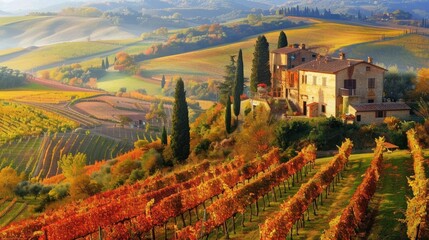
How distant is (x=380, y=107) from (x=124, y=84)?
135 m

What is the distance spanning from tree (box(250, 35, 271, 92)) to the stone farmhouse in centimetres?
663

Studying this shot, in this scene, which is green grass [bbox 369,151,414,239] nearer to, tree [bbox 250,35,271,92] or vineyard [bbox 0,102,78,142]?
tree [bbox 250,35,271,92]

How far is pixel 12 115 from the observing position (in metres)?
102

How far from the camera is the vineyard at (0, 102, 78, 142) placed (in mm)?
90975

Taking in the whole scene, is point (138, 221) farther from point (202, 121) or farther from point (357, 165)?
point (202, 121)

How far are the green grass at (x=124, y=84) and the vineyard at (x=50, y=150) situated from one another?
79.6m

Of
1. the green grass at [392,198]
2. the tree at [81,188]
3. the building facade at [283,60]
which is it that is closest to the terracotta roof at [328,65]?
the building facade at [283,60]

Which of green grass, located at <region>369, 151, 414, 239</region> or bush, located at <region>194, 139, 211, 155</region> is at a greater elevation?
green grass, located at <region>369, 151, 414, 239</region>

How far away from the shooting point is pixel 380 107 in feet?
173

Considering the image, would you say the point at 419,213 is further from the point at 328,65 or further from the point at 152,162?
the point at 152,162

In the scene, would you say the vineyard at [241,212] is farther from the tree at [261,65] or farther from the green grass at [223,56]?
the green grass at [223,56]

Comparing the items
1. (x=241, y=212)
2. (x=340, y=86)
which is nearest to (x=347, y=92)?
(x=340, y=86)

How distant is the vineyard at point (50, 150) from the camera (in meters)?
78.3

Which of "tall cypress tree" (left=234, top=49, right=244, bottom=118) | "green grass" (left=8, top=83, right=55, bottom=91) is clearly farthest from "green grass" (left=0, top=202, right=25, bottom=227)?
"green grass" (left=8, top=83, right=55, bottom=91)
